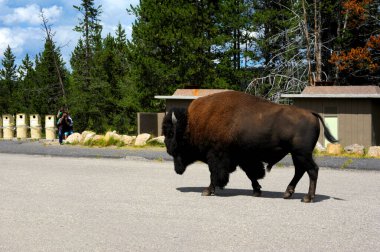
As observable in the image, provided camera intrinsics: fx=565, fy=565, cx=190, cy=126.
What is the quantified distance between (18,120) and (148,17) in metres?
10.8

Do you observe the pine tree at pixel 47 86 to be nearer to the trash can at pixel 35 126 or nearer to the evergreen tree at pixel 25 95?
the evergreen tree at pixel 25 95

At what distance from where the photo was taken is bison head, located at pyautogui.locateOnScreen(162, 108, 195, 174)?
10023 millimetres

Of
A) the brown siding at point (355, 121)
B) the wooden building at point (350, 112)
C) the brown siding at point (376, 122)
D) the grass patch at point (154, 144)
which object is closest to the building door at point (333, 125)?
the wooden building at point (350, 112)

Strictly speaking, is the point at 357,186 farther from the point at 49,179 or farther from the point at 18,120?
the point at 18,120

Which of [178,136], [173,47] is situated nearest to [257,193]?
[178,136]

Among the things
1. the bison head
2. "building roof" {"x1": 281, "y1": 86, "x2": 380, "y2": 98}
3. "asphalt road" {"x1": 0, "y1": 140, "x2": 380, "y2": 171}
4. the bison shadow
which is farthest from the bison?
"building roof" {"x1": 281, "y1": 86, "x2": 380, "y2": 98}

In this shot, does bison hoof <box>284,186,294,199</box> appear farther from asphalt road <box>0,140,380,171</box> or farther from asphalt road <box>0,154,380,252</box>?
asphalt road <box>0,140,380,171</box>

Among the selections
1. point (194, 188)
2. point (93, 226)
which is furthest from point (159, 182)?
point (93, 226)

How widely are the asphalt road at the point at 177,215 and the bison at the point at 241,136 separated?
542 millimetres

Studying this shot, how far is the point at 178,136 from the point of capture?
1006 cm

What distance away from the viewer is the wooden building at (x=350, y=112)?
23422 mm

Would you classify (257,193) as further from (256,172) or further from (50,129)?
(50,129)

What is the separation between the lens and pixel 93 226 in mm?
7094

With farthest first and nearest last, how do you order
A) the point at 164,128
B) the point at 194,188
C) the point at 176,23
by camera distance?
1. the point at 176,23
2. the point at 194,188
3. the point at 164,128
